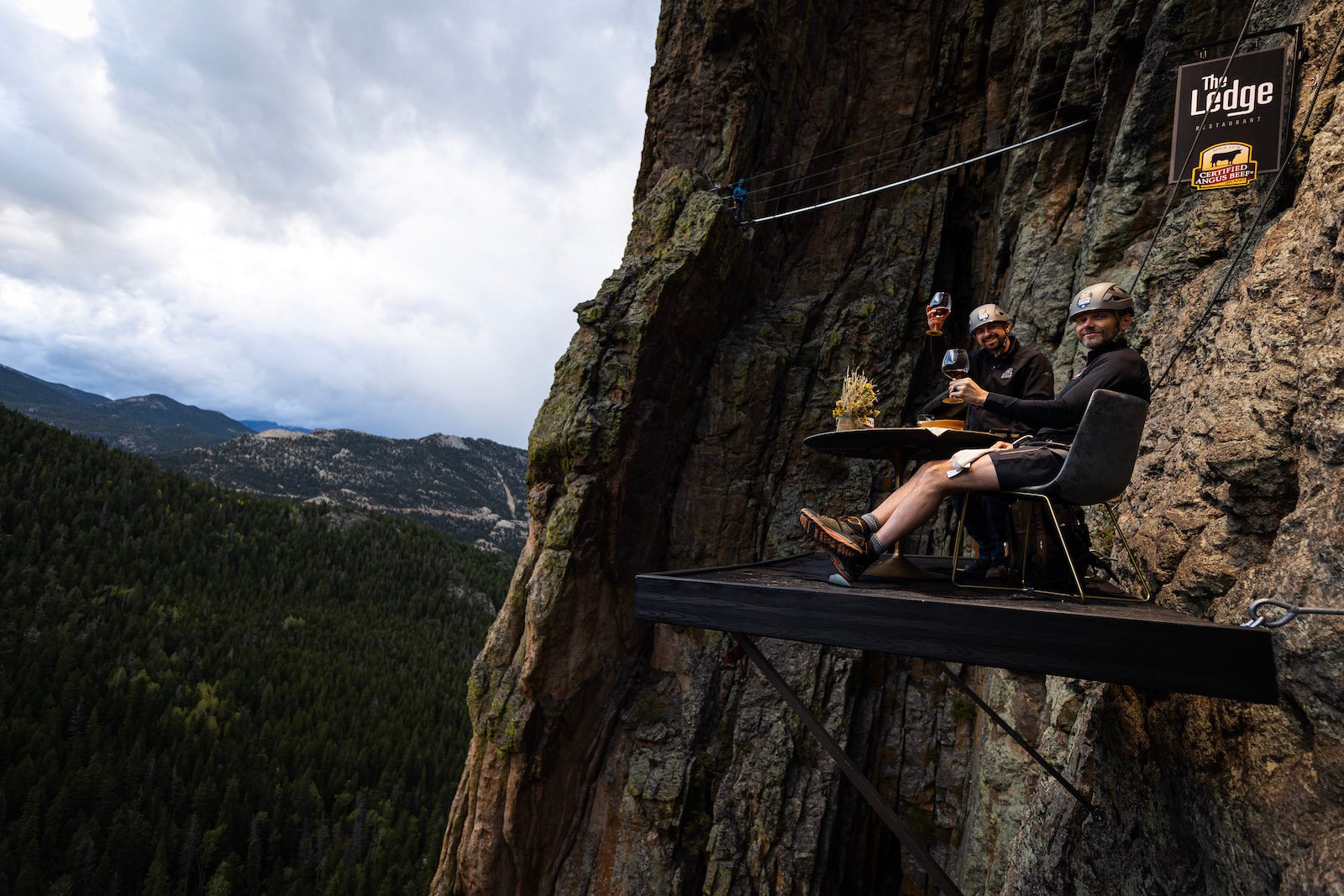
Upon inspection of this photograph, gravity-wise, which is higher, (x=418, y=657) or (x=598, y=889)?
(x=598, y=889)

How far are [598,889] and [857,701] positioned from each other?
5964mm

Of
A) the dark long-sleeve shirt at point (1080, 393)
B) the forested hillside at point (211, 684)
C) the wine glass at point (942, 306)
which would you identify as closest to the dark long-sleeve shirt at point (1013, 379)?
the wine glass at point (942, 306)

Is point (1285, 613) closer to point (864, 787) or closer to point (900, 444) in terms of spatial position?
point (900, 444)

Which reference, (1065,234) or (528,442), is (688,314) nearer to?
(528,442)

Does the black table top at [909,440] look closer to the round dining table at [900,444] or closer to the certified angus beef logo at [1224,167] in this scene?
the round dining table at [900,444]

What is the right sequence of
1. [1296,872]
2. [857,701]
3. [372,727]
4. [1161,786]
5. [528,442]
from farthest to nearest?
[372,727]
[528,442]
[857,701]
[1161,786]
[1296,872]

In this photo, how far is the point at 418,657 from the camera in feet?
300

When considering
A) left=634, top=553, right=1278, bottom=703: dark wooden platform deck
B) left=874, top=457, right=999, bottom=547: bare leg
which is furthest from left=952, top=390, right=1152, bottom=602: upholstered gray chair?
left=634, top=553, right=1278, bottom=703: dark wooden platform deck

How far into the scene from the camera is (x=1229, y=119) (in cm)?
561

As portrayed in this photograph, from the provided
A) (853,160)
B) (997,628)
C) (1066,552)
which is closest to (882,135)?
(853,160)

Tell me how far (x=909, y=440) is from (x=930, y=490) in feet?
1.60

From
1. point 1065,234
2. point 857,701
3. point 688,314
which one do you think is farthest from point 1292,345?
point 688,314

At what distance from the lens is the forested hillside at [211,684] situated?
5256cm

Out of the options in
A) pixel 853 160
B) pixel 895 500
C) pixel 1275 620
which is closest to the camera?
pixel 1275 620
